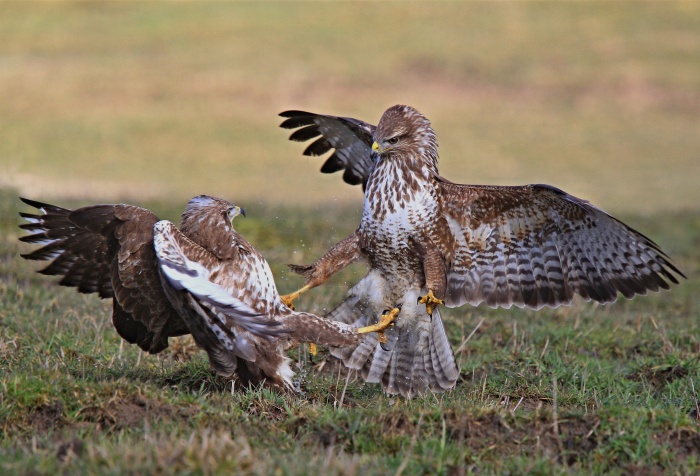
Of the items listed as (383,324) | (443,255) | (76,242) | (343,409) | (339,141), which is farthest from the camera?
(339,141)

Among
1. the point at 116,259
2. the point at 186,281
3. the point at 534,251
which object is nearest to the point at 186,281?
the point at 186,281

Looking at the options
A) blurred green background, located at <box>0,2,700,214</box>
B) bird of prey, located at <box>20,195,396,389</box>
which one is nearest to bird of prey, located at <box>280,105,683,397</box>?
bird of prey, located at <box>20,195,396,389</box>

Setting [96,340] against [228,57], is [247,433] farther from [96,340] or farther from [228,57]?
[228,57]

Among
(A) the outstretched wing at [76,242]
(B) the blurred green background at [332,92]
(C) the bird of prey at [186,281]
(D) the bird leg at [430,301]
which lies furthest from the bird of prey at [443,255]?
(B) the blurred green background at [332,92]

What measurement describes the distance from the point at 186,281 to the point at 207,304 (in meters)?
0.19

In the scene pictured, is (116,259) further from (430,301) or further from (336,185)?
(336,185)

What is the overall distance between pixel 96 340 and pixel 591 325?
4397 mm

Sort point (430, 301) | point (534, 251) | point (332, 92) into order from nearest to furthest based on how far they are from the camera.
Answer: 1. point (430, 301)
2. point (534, 251)
3. point (332, 92)

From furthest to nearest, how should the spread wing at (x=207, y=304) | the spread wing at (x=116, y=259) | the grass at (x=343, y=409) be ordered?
the spread wing at (x=116, y=259)
the spread wing at (x=207, y=304)
the grass at (x=343, y=409)

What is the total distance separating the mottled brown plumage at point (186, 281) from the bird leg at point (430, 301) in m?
0.69

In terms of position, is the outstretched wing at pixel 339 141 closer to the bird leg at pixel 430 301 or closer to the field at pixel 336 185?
the field at pixel 336 185

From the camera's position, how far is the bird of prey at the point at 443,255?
6762 millimetres

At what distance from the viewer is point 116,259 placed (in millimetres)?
5773

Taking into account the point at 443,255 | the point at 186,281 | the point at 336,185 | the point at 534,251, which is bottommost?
the point at 186,281
